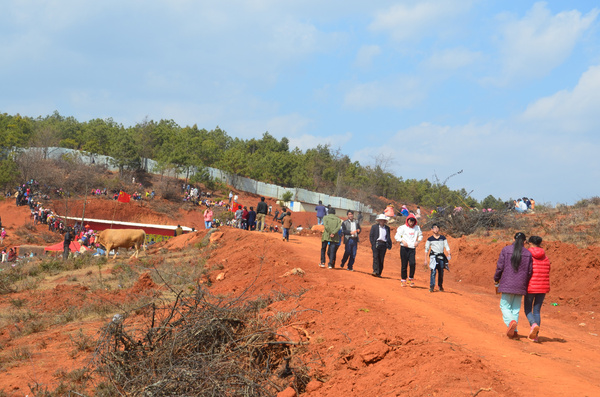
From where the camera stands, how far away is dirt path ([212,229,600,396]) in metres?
5.56

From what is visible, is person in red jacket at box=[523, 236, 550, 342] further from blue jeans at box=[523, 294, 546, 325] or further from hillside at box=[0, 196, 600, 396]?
hillside at box=[0, 196, 600, 396]

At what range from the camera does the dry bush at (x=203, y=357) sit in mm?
6637

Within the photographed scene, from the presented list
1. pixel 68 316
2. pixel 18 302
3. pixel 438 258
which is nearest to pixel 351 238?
pixel 438 258

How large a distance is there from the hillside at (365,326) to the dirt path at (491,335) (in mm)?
28

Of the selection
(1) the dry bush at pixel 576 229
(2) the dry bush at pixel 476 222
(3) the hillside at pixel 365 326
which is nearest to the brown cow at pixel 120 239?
(3) the hillside at pixel 365 326

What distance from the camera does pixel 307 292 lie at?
9781mm

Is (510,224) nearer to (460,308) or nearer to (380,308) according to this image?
(460,308)

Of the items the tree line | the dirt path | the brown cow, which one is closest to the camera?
the dirt path

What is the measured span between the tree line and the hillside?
32.3m

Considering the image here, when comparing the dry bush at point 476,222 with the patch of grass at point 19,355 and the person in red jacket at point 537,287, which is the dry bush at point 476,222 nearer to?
the person in red jacket at point 537,287

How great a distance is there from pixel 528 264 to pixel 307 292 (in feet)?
12.6

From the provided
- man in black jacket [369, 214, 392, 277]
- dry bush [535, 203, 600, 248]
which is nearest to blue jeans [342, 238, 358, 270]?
man in black jacket [369, 214, 392, 277]

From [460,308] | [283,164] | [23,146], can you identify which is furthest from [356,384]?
[283,164]

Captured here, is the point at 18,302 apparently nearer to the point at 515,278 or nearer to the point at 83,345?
the point at 83,345
